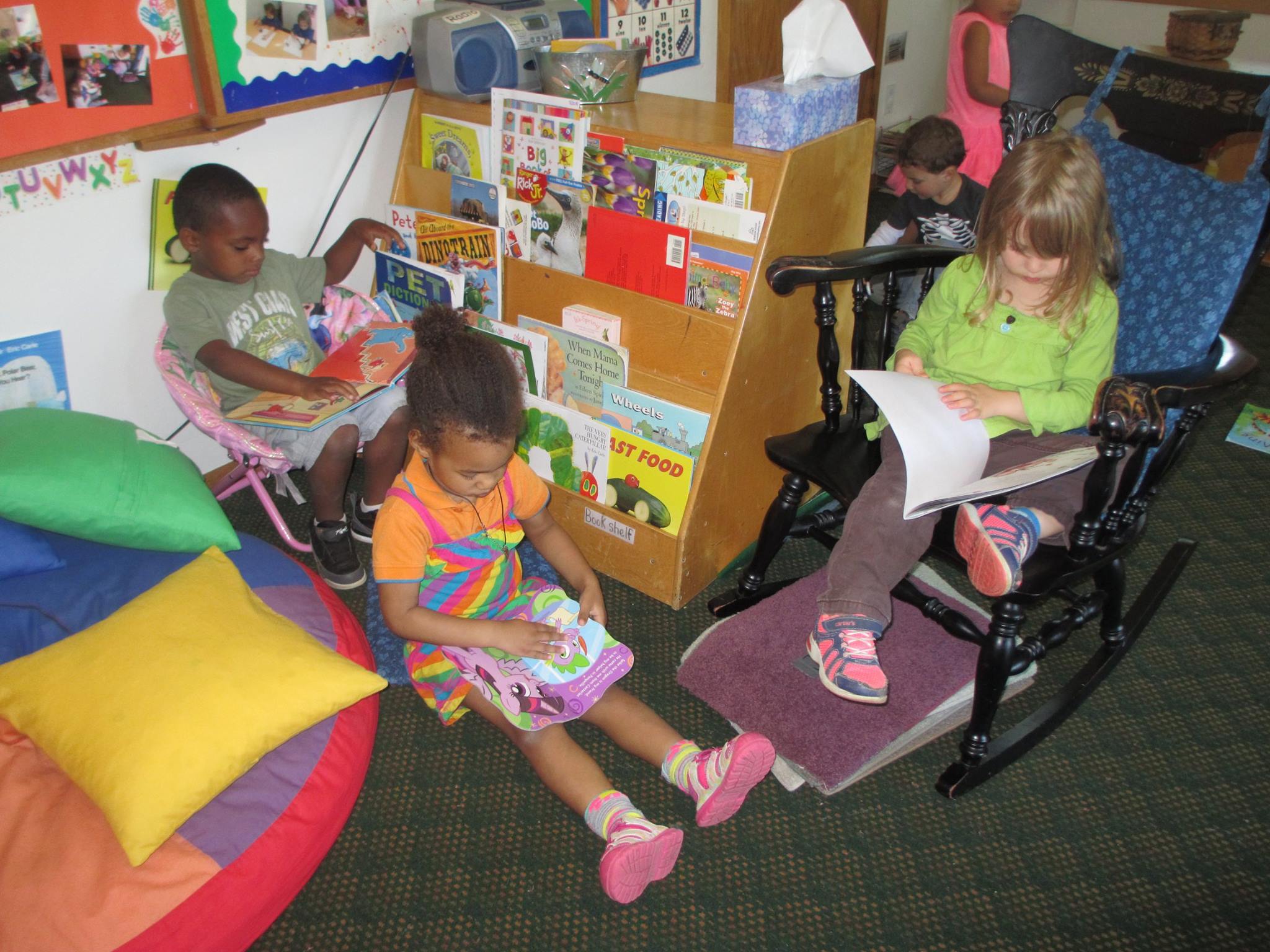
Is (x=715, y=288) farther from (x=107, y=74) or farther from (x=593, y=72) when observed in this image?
(x=107, y=74)

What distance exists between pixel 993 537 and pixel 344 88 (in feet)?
5.80

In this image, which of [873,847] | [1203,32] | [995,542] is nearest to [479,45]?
[995,542]

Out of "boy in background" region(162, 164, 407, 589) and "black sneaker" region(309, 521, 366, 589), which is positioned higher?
"boy in background" region(162, 164, 407, 589)

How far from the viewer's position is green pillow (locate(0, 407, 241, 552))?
63.4 inches

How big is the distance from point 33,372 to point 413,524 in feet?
3.53

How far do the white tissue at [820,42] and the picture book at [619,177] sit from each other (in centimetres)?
33

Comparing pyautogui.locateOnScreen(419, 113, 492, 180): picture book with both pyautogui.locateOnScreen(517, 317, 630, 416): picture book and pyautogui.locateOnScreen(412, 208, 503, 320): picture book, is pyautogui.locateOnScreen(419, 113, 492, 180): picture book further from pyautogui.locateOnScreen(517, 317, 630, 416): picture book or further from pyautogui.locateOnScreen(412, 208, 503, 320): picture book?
pyautogui.locateOnScreen(517, 317, 630, 416): picture book

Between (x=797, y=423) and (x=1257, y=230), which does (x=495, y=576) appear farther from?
(x=1257, y=230)

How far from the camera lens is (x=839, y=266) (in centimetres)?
159

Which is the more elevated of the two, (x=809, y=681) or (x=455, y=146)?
(x=455, y=146)

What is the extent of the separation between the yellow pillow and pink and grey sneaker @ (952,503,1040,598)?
1.00 metres

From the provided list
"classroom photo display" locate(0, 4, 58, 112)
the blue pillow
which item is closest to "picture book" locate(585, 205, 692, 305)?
"classroom photo display" locate(0, 4, 58, 112)

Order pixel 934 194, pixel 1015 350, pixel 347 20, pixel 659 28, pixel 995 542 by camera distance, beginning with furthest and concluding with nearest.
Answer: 1. pixel 659 28
2. pixel 934 194
3. pixel 347 20
4. pixel 1015 350
5. pixel 995 542

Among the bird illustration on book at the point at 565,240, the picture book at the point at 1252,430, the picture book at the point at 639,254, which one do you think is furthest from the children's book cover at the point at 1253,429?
the bird illustration on book at the point at 565,240
